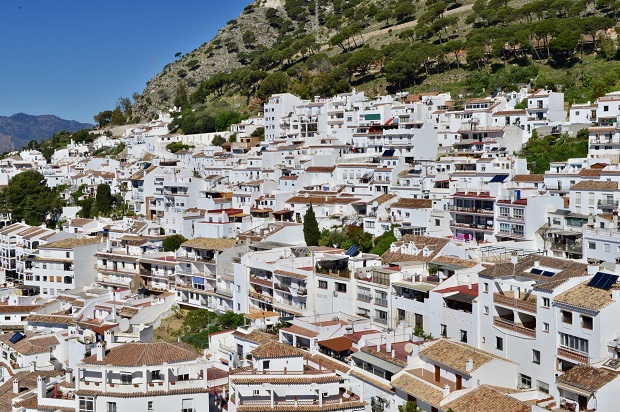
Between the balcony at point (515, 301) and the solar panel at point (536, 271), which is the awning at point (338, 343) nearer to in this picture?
the balcony at point (515, 301)

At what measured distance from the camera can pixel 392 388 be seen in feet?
64.0

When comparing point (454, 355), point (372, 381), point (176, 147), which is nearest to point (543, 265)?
point (454, 355)

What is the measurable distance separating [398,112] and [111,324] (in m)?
27.7

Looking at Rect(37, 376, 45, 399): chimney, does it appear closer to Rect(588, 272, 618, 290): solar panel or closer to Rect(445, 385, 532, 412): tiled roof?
Rect(445, 385, 532, 412): tiled roof

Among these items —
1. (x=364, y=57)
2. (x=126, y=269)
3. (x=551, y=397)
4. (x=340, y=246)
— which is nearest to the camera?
(x=551, y=397)

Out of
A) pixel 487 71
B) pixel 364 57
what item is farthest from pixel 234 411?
pixel 364 57

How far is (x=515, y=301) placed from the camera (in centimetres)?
2042

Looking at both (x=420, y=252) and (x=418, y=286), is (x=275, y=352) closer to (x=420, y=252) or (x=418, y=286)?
(x=418, y=286)

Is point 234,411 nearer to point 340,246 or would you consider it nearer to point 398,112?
point 340,246

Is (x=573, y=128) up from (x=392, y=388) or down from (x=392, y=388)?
up

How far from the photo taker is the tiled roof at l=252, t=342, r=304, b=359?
20.4 meters

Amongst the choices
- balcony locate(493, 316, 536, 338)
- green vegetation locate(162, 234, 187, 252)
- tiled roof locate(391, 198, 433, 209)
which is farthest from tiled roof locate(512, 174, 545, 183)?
green vegetation locate(162, 234, 187, 252)

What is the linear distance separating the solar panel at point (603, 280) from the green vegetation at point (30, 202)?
42.7 metres

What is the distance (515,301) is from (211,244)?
706 inches
